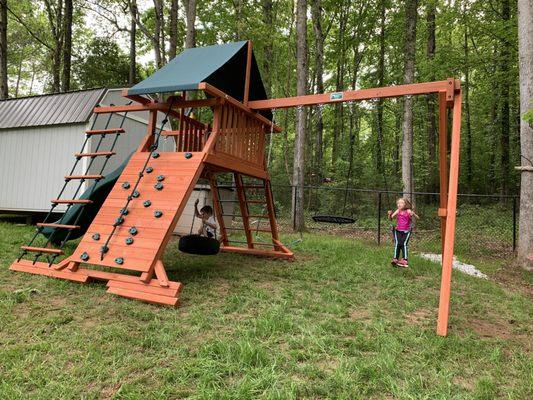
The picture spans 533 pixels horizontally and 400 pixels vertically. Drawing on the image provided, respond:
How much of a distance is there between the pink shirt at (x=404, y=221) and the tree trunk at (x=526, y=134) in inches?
79.8

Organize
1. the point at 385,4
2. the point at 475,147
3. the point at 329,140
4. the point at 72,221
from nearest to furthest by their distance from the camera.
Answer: the point at 72,221, the point at 385,4, the point at 475,147, the point at 329,140

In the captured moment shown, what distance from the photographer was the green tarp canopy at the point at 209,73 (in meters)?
4.73

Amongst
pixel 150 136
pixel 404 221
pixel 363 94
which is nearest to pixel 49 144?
pixel 150 136

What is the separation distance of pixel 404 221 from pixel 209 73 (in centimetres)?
394

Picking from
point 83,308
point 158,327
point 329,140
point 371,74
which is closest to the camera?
point 158,327

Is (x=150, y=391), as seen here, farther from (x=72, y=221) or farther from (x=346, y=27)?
(x=346, y=27)

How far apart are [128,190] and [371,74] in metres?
16.6

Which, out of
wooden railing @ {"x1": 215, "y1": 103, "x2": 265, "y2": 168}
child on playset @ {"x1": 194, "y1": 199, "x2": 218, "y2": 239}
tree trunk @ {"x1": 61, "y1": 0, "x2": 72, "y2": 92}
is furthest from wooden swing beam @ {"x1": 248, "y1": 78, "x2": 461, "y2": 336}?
tree trunk @ {"x1": 61, "y1": 0, "x2": 72, "y2": 92}

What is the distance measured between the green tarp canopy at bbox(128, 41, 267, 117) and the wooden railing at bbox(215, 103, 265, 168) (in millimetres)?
477

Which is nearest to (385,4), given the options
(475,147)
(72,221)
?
(475,147)

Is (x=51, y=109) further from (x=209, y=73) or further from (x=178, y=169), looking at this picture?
(x=178, y=169)

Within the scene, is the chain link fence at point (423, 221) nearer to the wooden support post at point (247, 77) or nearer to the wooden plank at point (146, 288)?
the wooden support post at point (247, 77)

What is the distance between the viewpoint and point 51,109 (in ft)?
30.5

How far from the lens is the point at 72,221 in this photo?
18.8 ft
